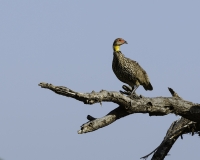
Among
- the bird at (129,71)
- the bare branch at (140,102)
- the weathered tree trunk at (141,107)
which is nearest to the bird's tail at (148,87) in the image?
the bird at (129,71)

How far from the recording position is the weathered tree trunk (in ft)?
27.9

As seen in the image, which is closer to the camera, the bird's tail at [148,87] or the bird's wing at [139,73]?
the bird's wing at [139,73]

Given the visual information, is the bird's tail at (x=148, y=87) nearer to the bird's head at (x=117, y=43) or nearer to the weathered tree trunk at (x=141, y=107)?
the bird's head at (x=117, y=43)

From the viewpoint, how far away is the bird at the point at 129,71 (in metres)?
13.2

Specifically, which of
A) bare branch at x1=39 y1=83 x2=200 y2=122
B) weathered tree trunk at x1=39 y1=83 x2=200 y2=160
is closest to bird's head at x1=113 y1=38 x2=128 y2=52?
weathered tree trunk at x1=39 y1=83 x2=200 y2=160

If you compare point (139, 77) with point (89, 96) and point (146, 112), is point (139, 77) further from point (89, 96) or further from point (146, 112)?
point (89, 96)

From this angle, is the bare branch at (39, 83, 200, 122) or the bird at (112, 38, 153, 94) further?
the bird at (112, 38, 153, 94)

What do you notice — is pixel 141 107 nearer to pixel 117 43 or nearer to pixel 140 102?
pixel 140 102

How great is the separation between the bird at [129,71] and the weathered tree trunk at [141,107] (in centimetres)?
133

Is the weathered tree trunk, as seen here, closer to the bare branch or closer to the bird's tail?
the bare branch

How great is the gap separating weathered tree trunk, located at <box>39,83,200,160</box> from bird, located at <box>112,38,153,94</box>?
133 centimetres

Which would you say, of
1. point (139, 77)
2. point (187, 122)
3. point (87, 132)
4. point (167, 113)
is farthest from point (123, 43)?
point (87, 132)

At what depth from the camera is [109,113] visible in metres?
9.48

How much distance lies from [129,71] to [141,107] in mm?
3336
